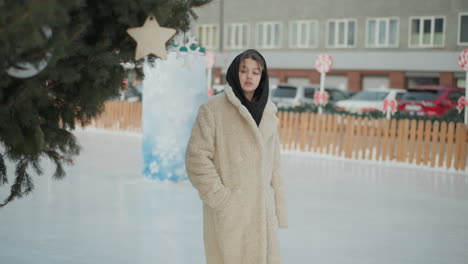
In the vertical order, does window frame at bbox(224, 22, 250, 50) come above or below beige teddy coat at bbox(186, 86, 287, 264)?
above

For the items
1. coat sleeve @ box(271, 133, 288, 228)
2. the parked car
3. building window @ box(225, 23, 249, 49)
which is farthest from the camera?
building window @ box(225, 23, 249, 49)

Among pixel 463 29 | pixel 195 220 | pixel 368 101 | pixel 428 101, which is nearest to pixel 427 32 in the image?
pixel 463 29

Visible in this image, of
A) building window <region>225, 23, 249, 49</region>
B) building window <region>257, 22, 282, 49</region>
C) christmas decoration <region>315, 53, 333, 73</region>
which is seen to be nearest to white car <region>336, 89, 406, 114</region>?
christmas decoration <region>315, 53, 333, 73</region>

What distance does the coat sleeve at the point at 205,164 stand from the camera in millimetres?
3412

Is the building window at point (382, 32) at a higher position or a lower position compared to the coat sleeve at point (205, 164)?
higher

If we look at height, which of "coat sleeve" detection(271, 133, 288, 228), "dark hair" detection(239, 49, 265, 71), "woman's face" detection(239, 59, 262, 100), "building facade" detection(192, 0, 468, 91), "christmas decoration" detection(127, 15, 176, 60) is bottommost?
"coat sleeve" detection(271, 133, 288, 228)

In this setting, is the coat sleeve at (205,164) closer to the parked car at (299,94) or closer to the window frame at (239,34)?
the parked car at (299,94)

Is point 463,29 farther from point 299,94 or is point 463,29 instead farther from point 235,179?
Answer: point 235,179

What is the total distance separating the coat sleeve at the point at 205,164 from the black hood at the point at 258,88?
0.20m

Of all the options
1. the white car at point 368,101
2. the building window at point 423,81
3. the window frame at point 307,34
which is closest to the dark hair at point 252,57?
the white car at point 368,101

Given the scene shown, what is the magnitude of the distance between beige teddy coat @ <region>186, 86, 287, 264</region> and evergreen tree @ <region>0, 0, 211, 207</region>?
505 mm

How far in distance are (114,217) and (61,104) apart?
4.05 meters

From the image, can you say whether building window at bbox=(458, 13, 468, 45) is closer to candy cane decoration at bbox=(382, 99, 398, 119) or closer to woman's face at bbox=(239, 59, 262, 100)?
candy cane decoration at bbox=(382, 99, 398, 119)

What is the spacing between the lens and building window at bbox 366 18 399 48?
3425 centimetres
